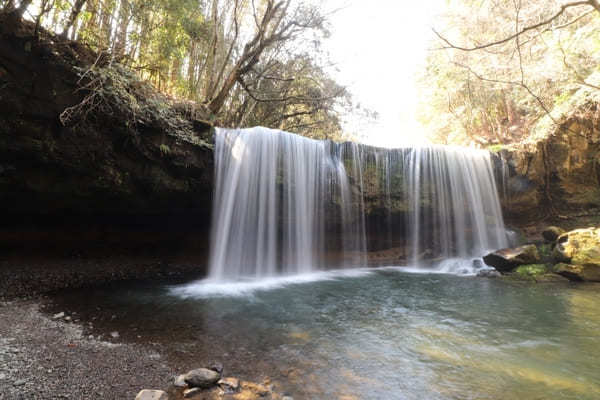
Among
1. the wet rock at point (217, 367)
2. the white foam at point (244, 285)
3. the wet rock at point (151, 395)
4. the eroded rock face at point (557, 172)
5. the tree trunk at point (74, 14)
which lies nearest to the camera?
the wet rock at point (151, 395)

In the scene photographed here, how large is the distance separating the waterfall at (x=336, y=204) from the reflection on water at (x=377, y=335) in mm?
2149

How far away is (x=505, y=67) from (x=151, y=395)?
11.0 meters

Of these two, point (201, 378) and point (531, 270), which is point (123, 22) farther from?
point (531, 270)

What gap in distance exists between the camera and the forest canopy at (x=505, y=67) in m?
6.78

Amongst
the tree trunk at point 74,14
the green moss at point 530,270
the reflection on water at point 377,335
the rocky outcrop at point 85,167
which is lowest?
the reflection on water at point 377,335

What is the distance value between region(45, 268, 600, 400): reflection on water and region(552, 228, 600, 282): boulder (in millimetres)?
636

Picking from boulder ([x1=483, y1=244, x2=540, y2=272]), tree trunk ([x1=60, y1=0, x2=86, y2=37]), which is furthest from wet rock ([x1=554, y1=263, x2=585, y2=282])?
tree trunk ([x1=60, y1=0, x2=86, y2=37])

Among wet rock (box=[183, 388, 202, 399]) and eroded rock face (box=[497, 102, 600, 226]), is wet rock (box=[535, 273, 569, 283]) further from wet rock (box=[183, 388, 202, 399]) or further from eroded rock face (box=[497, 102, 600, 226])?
wet rock (box=[183, 388, 202, 399])

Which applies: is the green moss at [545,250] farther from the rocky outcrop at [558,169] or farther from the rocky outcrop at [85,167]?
the rocky outcrop at [85,167]

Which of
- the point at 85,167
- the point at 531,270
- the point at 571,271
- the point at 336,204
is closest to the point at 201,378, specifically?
the point at 85,167

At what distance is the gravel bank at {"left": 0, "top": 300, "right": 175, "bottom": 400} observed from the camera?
95.0 inches

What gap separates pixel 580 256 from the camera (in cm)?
773

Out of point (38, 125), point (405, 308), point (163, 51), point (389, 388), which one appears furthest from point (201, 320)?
point (163, 51)

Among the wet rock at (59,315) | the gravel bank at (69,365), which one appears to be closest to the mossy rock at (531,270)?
the gravel bank at (69,365)
